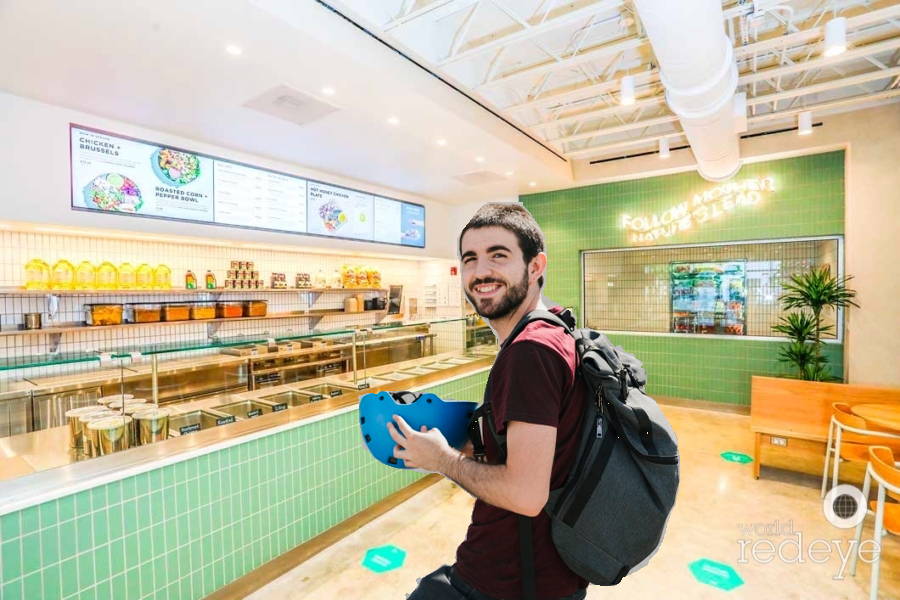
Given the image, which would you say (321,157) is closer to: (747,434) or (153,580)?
(153,580)

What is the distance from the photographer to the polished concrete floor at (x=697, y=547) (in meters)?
2.41

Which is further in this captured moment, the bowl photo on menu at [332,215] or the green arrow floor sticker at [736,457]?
the bowl photo on menu at [332,215]

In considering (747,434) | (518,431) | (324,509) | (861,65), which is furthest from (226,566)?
(861,65)

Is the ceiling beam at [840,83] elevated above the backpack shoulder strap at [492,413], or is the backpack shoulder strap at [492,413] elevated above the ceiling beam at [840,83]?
the ceiling beam at [840,83]

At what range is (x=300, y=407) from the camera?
2.66 metres

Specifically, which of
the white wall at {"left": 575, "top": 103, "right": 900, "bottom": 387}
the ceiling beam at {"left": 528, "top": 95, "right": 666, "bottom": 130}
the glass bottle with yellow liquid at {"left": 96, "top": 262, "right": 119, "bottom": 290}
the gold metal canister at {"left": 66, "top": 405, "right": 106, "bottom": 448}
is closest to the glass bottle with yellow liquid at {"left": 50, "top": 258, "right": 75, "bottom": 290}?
the glass bottle with yellow liquid at {"left": 96, "top": 262, "right": 119, "bottom": 290}

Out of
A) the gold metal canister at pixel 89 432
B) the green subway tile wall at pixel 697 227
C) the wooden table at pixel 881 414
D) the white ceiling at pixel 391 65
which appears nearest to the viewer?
the gold metal canister at pixel 89 432

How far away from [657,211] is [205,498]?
6.09m

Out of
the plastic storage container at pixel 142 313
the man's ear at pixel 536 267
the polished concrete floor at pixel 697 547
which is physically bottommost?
the polished concrete floor at pixel 697 547

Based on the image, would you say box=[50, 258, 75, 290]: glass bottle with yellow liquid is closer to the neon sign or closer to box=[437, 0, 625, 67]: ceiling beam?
box=[437, 0, 625, 67]: ceiling beam

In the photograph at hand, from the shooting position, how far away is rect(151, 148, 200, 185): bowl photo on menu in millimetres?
4031

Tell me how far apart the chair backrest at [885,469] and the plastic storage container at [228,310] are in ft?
17.8

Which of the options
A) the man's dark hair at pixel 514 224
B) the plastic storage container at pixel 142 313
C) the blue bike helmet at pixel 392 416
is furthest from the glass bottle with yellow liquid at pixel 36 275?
the man's dark hair at pixel 514 224

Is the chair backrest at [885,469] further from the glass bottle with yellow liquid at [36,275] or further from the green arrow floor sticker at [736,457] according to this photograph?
the glass bottle with yellow liquid at [36,275]
